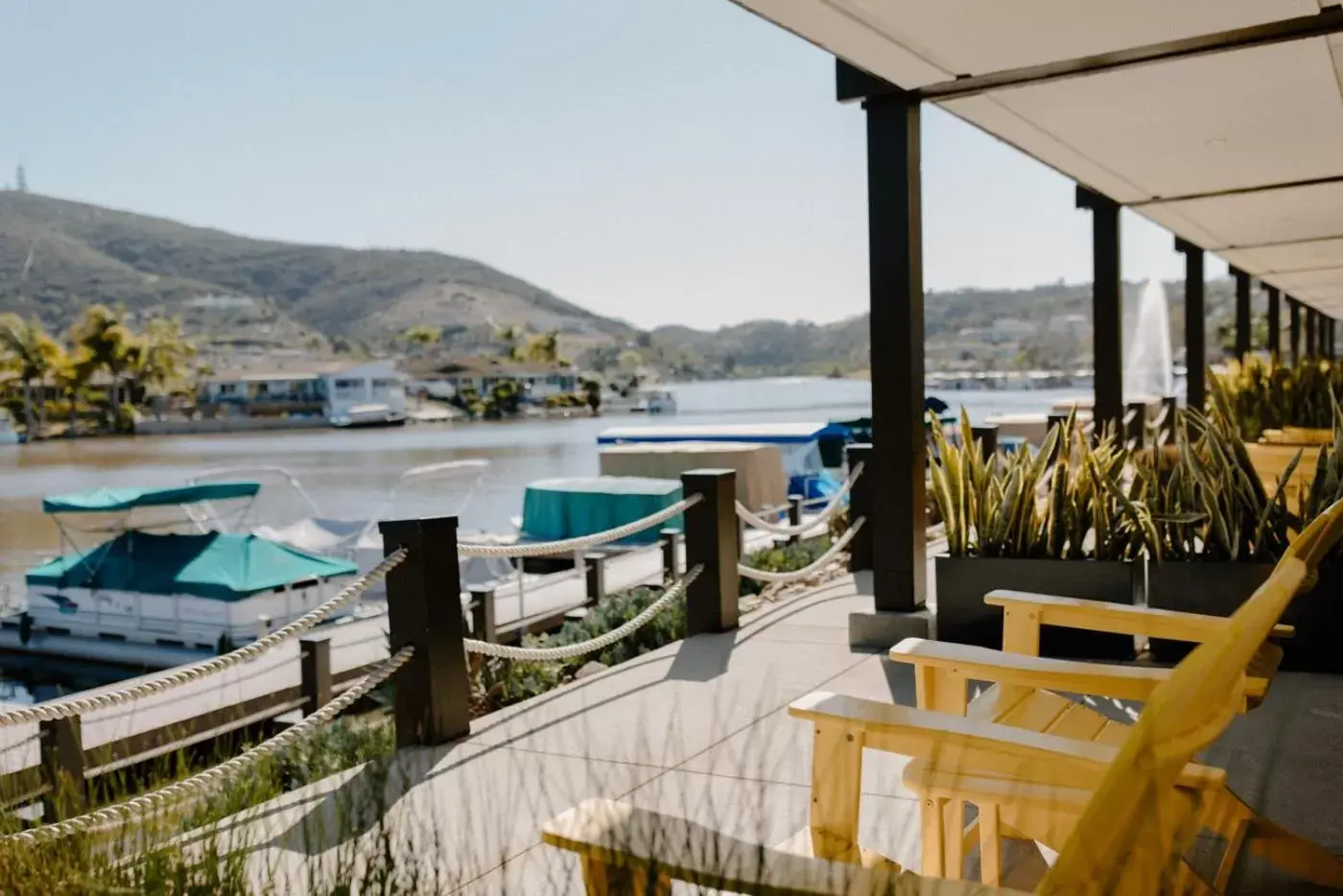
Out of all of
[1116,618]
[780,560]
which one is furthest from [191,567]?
[1116,618]

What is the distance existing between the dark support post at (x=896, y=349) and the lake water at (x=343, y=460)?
527cm

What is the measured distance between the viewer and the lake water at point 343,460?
2017 centimetres

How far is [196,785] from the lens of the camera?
2.64 meters

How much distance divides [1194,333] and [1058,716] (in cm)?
959

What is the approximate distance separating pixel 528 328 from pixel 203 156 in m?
44.7

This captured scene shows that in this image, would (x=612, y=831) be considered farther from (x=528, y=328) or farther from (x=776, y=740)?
(x=528, y=328)

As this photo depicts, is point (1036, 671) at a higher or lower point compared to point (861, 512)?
higher

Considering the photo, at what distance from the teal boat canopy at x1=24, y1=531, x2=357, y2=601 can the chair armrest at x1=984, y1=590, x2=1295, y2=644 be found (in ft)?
38.3

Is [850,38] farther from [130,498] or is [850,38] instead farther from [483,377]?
[483,377]

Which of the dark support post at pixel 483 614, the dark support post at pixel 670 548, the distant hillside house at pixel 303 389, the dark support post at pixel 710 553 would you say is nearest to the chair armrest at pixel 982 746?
the dark support post at pixel 710 553

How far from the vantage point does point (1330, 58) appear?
4.12 meters

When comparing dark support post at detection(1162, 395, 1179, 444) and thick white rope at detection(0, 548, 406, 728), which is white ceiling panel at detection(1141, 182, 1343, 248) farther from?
thick white rope at detection(0, 548, 406, 728)

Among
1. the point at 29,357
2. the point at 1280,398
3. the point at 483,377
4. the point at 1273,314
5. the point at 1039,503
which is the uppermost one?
the point at 29,357

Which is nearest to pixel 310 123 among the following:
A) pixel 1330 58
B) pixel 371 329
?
pixel 371 329
